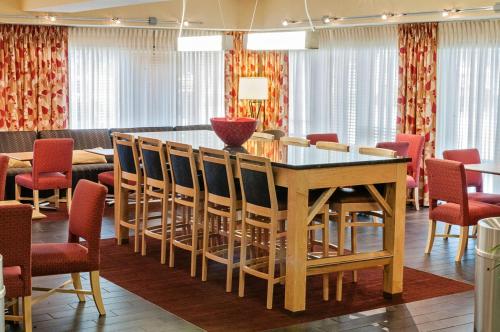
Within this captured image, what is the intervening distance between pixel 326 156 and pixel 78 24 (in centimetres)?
614

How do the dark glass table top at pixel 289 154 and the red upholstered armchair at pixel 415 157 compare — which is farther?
the red upholstered armchair at pixel 415 157

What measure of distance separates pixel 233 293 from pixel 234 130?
1.63 meters

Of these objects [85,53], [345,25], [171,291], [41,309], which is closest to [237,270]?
[171,291]

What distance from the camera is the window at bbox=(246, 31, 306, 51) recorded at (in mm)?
7207

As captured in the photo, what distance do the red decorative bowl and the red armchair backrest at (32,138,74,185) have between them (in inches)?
108

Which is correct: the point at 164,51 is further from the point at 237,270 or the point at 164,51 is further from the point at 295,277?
the point at 295,277

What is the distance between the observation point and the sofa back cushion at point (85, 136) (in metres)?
11.4

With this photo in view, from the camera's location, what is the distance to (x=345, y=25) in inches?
439

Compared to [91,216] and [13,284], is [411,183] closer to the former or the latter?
[91,216]

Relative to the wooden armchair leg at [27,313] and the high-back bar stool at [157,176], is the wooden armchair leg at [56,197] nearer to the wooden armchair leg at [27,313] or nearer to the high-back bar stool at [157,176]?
the high-back bar stool at [157,176]

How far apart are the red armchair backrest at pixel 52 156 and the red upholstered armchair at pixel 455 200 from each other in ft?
14.0

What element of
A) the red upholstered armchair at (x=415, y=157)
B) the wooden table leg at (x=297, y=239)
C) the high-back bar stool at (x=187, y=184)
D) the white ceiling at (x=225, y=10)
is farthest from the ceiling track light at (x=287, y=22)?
the wooden table leg at (x=297, y=239)

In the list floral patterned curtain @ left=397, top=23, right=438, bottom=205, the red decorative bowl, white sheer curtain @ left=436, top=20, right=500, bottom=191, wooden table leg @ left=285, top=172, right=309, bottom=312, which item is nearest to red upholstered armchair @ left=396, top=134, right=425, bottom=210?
floral patterned curtain @ left=397, top=23, right=438, bottom=205

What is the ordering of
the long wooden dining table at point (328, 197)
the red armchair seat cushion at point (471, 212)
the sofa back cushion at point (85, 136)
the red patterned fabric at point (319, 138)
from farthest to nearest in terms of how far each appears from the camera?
the sofa back cushion at point (85, 136), the red patterned fabric at point (319, 138), the red armchair seat cushion at point (471, 212), the long wooden dining table at point (328, 197)
